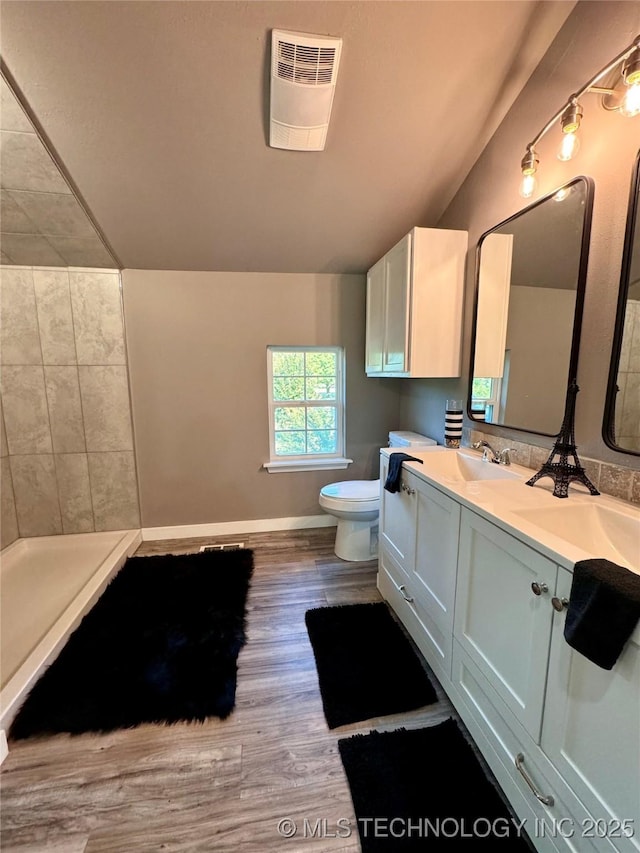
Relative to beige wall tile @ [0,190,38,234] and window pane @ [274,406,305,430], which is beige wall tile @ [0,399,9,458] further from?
window pane @ [274,406,305,430]

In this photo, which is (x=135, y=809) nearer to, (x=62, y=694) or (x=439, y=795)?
(x=62, y=694)

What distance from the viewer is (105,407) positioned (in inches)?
101

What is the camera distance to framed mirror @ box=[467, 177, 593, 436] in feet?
4.48

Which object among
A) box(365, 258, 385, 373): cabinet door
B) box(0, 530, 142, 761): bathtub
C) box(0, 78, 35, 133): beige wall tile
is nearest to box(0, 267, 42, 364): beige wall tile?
box(0, 78, 35, 133): beige wall tile

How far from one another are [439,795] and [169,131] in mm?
2868

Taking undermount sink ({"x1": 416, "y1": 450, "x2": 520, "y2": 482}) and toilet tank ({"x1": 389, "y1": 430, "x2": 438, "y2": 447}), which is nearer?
undermount sink ({"x1": 416, "y1": 450, "x2": 520, "y2": 482})

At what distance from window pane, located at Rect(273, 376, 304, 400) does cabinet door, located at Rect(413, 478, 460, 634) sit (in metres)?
1.61

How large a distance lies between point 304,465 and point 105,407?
1600 mm

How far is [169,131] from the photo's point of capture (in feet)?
5.32

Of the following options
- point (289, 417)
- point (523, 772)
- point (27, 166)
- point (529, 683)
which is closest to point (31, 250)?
point (27, 166)

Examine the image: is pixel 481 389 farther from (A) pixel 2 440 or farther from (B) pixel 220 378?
(A) pixel 2 440

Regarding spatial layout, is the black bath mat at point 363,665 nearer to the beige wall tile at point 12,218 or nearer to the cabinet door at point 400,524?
the cabinet door at point 400,524

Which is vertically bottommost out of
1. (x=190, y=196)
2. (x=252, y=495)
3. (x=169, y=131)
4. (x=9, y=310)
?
(x=252, y=495)

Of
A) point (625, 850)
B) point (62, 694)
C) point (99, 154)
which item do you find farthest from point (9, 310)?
point (625, 850)
